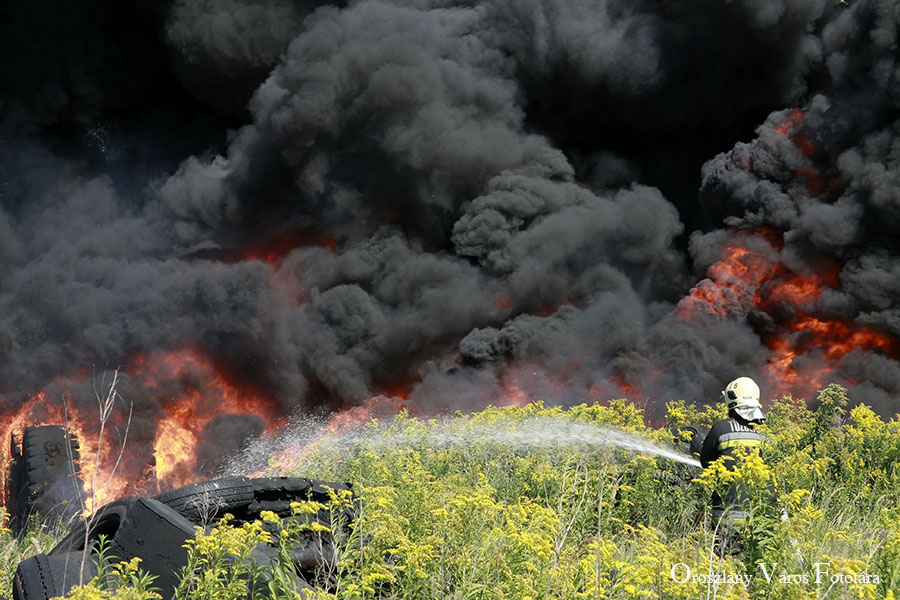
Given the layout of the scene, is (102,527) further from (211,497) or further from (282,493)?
(282,493)

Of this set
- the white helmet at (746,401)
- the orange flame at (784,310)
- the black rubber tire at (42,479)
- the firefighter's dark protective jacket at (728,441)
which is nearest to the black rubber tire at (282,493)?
the firefighter's dark protective jacket at (728,441)

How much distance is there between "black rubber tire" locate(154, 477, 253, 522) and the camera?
19.0ft

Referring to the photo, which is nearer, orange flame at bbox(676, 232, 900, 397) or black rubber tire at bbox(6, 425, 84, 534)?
black rubber tire at bbox(6, 425, 84, 534)

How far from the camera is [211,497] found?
Result: 231 inches

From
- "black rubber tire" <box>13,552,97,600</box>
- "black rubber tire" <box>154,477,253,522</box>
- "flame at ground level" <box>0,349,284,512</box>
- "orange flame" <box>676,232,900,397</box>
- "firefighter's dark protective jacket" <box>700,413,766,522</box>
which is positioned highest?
"orange flame" <box>676,232,900,397</box>

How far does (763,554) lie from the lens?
4.04 metres

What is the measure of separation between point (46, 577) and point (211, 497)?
68.2 inches

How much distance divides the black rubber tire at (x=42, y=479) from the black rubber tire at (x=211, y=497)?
4633mm

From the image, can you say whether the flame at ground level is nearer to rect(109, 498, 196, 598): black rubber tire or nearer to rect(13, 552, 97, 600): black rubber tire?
rect(109, 498, 196, 598): black rubber tire

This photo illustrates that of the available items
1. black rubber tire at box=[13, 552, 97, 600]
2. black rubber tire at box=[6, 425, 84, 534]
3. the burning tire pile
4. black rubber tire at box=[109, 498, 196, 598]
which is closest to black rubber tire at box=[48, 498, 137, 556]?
the burning tire pile

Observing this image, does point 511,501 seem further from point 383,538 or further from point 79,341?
point 79,341

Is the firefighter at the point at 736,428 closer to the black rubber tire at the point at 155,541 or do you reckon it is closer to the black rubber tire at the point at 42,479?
the black rubber tire at the point at 155,541

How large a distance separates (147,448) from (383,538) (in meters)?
16.4

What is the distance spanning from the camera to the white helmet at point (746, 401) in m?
6.28
